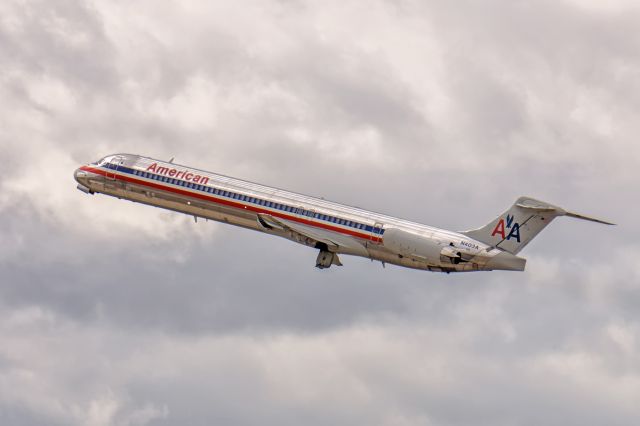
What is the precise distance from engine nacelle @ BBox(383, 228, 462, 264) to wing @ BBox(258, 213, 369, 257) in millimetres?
3343

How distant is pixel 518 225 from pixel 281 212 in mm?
19738

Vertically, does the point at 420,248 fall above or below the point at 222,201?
below

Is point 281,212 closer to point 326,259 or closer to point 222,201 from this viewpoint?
point 326,259

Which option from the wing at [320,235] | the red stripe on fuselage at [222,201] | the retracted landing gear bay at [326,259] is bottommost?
the retracted landing gear bay at [326,259]

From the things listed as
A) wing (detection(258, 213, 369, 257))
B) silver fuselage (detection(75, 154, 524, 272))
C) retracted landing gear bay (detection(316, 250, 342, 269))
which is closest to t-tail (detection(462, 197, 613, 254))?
silver fuselage (detection(75, 154, 524, 272))

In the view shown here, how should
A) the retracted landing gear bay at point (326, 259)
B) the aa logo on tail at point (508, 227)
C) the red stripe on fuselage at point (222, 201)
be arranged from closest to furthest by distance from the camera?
the aa logo on tail at point (508, 227) → the red stripe on fuselage at point (222, 201) → the retracted landing gear bay at point (326, 259)

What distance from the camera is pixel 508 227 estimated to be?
12362cm

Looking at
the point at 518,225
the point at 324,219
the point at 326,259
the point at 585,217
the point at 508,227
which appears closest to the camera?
the point at 585,217

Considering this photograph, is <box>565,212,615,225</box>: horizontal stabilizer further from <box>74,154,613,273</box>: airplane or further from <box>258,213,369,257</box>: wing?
<box>258,213,369,257</box>: wing

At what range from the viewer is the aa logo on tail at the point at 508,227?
4855 inches

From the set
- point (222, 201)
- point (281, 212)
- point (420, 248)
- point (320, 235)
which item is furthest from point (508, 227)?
point (222, 201)

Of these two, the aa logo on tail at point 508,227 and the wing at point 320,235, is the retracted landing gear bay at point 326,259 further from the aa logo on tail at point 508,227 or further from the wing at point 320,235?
the aa logo on tail at point 508,227

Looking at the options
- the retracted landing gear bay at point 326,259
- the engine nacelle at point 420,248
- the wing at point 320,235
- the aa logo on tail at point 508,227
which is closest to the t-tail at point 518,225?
the aa logo on tail at point 508,227

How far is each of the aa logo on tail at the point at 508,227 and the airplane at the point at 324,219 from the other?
0.08 metres
